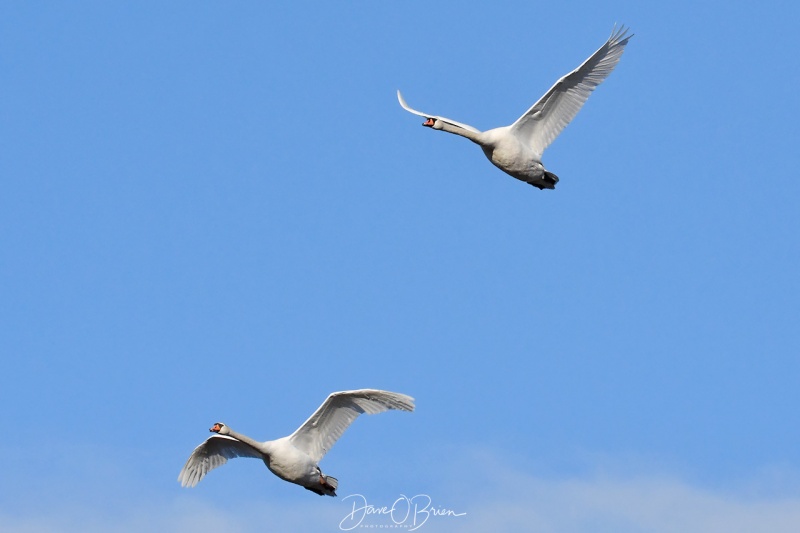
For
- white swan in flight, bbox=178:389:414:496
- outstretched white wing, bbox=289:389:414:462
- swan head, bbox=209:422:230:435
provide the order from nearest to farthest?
outstretched white wing, bbox=289:389:414:462 → white swan in flight, bbox=178:389:414:496 → swan head, bbox=209:422:230:435

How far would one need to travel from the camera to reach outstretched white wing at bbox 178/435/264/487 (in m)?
44.6

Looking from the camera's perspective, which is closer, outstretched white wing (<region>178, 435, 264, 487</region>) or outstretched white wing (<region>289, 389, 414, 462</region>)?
outstretched white wing (<region>289, 389, 414, 462</region>)

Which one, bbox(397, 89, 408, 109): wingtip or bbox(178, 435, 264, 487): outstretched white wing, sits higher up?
bbox(397, 89, 408, 109): wingtip

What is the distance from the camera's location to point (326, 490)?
4384 centimetres

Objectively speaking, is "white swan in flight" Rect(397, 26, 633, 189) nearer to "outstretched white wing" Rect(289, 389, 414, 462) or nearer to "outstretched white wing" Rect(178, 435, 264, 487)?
"outstretched white wing" Rect(289, 389, 414, 462)

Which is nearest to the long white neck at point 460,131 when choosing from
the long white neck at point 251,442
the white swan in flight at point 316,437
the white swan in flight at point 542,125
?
the white swan in flight at point 542,125

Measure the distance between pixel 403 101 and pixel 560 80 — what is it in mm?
5614

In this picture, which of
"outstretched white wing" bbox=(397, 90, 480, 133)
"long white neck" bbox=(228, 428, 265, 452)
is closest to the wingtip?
"outstretched white wing" bbox=(397, 90, 480, 133)

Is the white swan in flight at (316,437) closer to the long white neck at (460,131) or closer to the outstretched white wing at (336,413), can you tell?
the outstretched white wing at (336,413)

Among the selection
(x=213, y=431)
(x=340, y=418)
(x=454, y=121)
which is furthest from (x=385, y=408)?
(x=454, y=121)

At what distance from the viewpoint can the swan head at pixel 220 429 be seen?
4403 centimetres

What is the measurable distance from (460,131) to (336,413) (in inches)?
301

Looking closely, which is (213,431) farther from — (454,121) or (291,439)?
(454,121)

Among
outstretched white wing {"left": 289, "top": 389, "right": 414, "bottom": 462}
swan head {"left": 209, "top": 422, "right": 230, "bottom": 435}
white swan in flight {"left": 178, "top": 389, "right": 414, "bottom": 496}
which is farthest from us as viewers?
swan head {"left": 209, "top": 422, "right": 230, "bottom": 435}
